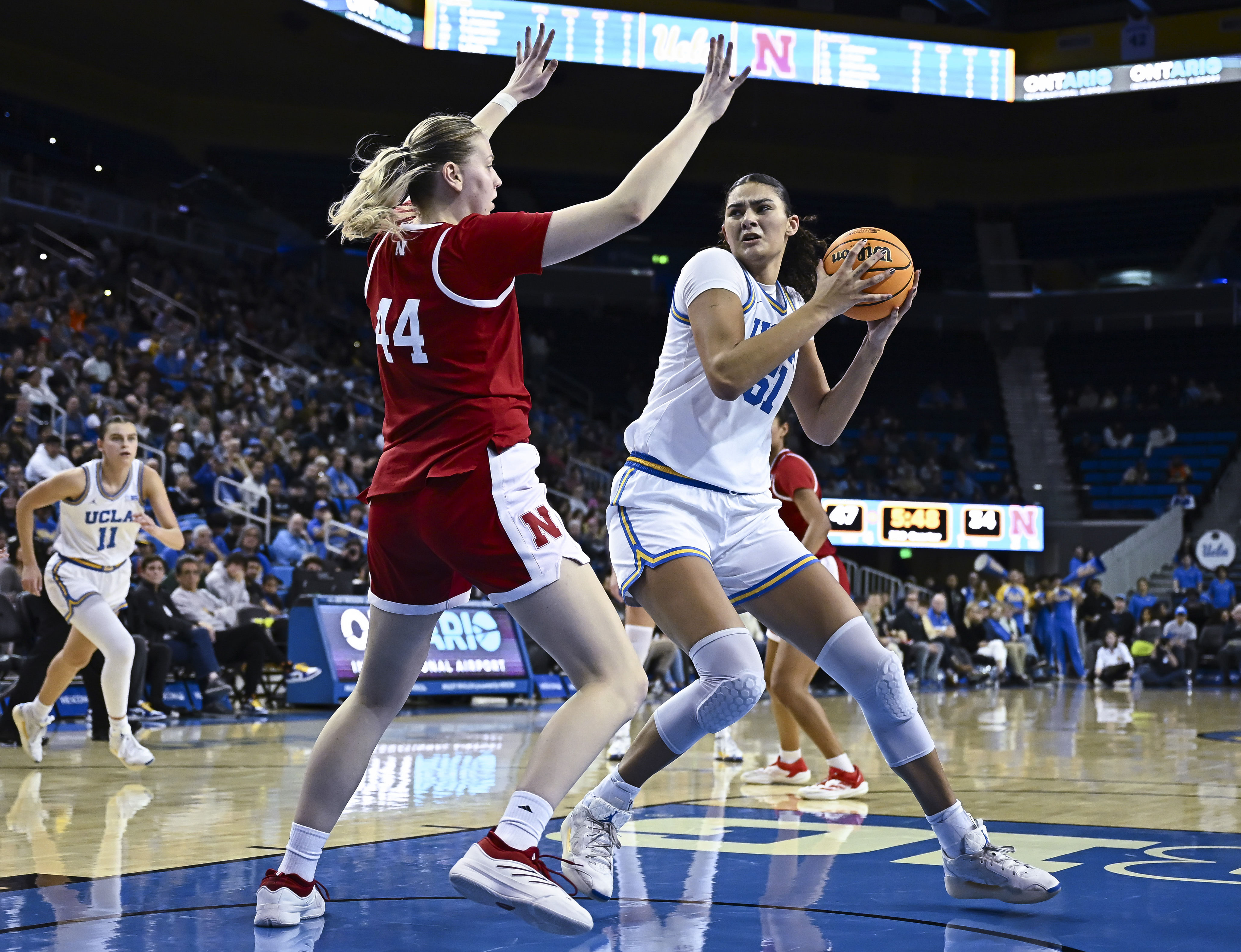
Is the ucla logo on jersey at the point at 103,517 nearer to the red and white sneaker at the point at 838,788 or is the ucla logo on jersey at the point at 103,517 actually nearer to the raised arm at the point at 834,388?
the red and white sneaker at the point at 838,788

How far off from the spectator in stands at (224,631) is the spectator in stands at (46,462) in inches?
92.1

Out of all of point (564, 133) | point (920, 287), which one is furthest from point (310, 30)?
point (920, 287)

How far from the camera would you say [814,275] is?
4816mm

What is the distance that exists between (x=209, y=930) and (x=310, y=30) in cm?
2237

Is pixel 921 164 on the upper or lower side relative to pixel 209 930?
upper

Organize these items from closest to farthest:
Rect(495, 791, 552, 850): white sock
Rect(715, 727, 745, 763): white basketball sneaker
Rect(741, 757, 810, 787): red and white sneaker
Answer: Rect(495, 791, 552, 850): white sock → Rect(741, 757, 810, 787): red and white sneaker → Rect(715, 727, 745, 763): white basketball sneaker

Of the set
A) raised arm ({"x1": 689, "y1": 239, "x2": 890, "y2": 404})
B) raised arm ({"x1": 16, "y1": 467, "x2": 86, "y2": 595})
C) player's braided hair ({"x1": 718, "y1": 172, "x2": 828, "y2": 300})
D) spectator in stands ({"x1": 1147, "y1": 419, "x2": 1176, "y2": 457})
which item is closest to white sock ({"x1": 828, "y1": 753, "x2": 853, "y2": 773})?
player's braided hair ({"x1": 718, "y1": 172, "x2": 828, "y2": 300})

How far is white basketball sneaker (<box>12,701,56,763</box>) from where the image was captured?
7.50 m

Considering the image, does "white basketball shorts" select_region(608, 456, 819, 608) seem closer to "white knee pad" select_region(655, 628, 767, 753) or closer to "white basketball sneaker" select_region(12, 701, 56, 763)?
"white knee pad" select_region(655, 628, 767, 753)

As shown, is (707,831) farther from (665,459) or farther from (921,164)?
(921,164)

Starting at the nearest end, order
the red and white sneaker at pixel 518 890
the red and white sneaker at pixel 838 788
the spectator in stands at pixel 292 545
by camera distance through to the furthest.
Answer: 1. the red and white sneaker at pixel 518 890
2. the red and white sneaker at pixel 838 788
3. the spectator in stands at pixel 292 545

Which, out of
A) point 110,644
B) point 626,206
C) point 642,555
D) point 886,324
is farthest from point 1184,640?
point 626,206

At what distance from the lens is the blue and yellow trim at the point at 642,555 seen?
384 cm

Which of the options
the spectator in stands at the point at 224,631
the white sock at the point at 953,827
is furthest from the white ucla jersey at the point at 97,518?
the white sock at the point at 953,827
